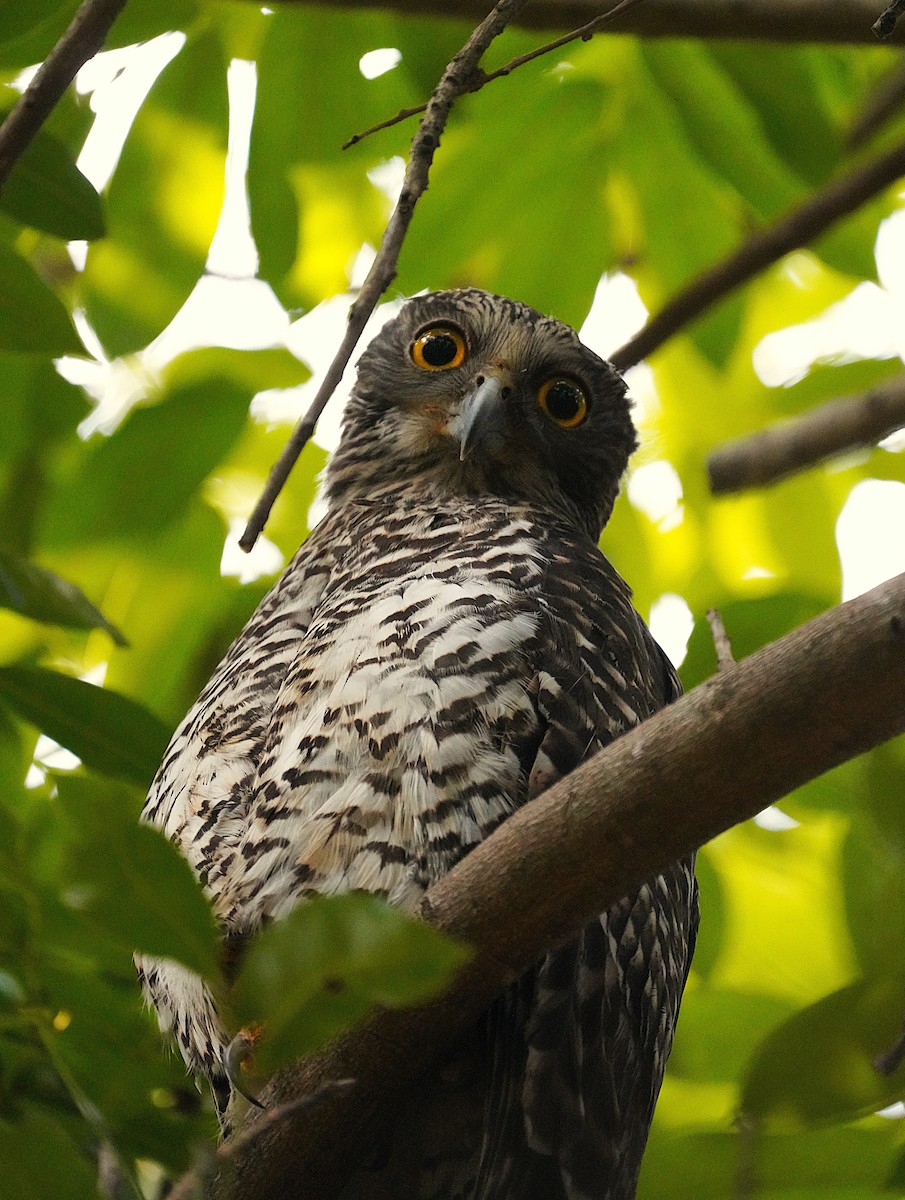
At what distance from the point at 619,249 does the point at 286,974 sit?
300 cm

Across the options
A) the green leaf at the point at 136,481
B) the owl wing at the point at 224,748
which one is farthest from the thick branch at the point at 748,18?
the owl wing at the point at 224,748

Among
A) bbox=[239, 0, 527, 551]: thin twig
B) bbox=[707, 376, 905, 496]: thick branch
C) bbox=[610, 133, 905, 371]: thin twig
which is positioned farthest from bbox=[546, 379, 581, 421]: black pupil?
bbox=[707, 376, 905, 496]: thick branch

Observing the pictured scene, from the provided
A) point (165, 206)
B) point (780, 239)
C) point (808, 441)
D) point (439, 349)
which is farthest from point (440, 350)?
point (808, 441)

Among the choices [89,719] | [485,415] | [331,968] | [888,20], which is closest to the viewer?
[331,968]

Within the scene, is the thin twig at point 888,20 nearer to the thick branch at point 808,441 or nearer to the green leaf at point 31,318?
the thick branch at point 808,441

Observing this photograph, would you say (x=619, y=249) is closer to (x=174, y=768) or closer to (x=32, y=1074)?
(x=174, y=768)

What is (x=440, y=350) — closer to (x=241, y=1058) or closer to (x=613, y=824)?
(x=241, y=1058)

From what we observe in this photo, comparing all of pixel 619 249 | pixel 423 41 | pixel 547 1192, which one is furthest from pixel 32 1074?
pixel 619 249

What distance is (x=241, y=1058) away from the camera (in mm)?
2152

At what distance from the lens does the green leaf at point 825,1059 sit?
6.72 ft

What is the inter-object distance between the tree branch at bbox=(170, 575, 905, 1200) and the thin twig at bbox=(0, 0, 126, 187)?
1.21 metres

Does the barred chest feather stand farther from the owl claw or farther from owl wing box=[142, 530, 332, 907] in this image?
the owl claw

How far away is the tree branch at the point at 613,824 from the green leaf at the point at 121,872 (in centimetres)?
55

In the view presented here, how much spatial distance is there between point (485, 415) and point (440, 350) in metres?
0.48
